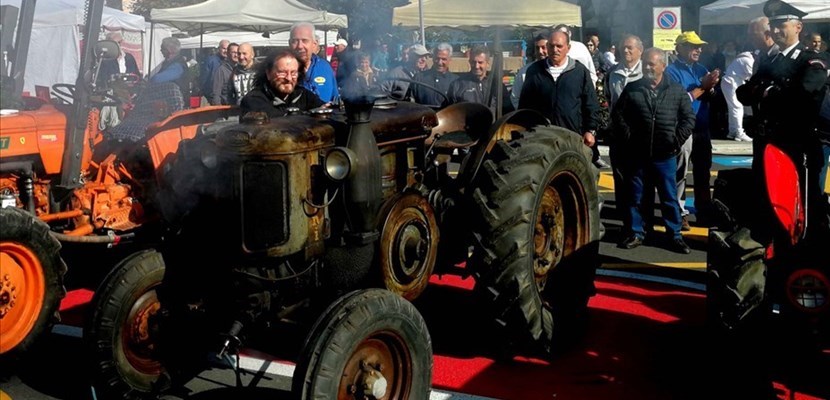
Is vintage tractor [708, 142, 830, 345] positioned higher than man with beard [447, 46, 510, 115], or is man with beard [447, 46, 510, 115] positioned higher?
man with beard [447, 46, 510, 115]

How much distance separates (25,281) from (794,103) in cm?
402

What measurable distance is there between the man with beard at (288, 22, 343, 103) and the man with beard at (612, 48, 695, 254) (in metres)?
2.24

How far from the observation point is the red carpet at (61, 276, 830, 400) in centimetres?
416

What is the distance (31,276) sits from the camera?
4.73 metres

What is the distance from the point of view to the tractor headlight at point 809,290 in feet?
12.5

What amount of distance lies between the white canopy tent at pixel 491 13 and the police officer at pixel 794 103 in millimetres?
965

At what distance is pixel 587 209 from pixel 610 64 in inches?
128

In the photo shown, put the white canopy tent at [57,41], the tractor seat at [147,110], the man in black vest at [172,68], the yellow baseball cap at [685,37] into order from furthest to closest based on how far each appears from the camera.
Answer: the white canopy tent at [57,41], the man in black vest at [172,68], the tractor seat at [147,110], the yellow baseball cap at [685,37]

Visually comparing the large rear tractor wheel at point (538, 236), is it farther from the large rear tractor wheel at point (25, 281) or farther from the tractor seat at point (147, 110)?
the tractor seat at point (147, 110)

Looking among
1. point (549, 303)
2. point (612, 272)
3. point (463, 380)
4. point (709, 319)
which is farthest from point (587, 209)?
point (612, 272)

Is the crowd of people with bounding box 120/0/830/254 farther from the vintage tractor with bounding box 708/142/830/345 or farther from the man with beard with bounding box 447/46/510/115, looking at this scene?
the vintage tractor with bounding box 708/142/830/345

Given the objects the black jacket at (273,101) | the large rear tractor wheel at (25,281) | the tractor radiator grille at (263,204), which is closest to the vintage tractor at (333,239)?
the tractor radiator grille at (263,204)

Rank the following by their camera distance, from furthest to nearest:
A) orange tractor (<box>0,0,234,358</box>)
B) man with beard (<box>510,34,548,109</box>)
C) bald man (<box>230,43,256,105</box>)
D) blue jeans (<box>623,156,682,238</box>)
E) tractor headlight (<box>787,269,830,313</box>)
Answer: bald man (<box>230,43,256,105</box>) → man with beard (<box>510,34,548,109</box>) → blue jeans (<box>623,156,682,238</box>) → orange tractor (<box>0,0,234,358</box>) → tractor headlight (<box>787,269,830,313</box>)

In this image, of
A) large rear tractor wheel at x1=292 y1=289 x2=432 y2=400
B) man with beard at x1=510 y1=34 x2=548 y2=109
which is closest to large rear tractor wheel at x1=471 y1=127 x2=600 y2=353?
large rear tractor wheel at x1=292 y1=289 x2=432 y2=400
